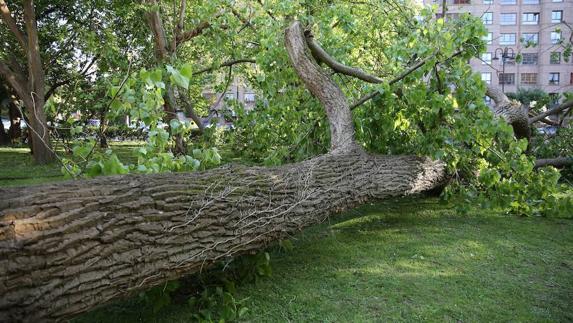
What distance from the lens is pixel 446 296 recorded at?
11.0ft

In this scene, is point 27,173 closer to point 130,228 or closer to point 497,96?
point 130,228

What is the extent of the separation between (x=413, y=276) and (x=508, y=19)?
157 ft

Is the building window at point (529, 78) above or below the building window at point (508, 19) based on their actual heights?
below

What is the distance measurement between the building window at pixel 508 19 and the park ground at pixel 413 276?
44993 mm

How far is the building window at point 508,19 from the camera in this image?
4462cm

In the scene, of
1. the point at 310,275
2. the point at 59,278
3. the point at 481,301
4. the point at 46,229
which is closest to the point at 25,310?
the point at 59,278

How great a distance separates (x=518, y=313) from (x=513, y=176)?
7.07 ft

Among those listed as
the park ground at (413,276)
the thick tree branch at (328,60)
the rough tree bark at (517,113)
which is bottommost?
the park ground at (413,276)

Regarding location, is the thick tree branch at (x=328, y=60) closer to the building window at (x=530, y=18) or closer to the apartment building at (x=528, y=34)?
the apartment building at (x=528, y=34)

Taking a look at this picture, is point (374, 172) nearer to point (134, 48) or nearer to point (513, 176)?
point (513, 176)

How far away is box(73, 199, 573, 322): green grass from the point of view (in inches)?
122

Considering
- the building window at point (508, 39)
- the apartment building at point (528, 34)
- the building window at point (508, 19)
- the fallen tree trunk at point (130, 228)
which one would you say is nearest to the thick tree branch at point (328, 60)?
the fallen tree trunk at point (130, 228)

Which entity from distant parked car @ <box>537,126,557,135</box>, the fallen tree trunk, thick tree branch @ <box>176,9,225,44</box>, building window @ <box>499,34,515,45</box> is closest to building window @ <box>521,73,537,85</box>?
building window @ <box>499,34,515,45</box>

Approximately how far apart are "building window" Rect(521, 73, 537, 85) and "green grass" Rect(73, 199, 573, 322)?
147ft
